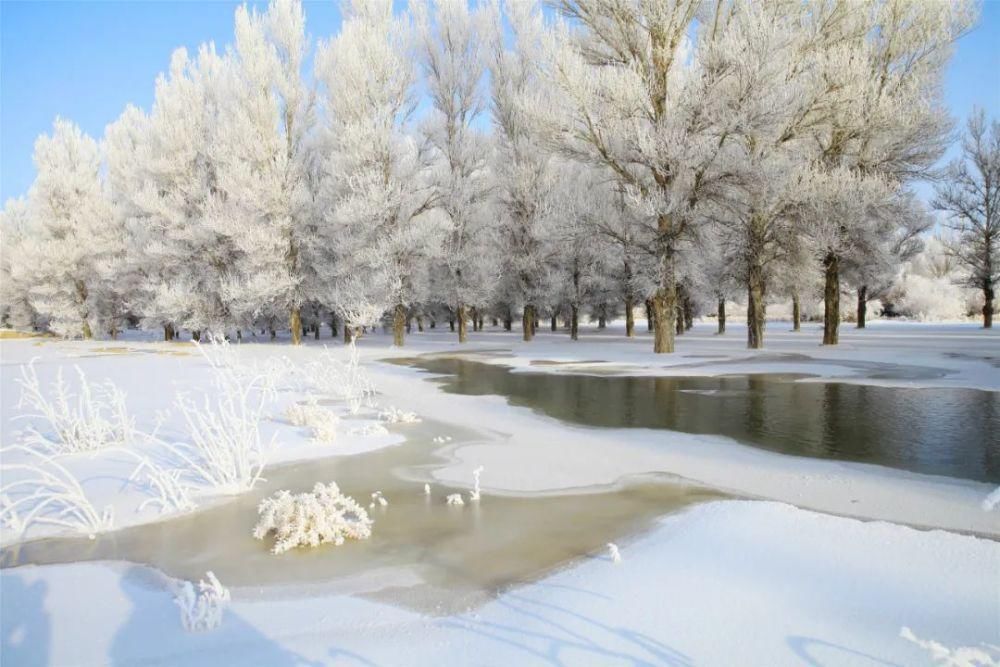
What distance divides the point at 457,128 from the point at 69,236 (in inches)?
979

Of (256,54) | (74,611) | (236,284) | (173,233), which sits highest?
(256,54)

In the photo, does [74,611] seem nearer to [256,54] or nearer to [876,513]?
[876,513]

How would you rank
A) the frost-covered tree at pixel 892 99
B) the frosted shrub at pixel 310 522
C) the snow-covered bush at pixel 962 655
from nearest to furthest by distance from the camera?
1. the snow-covered bush at pixel 962 655
2. the frosted shrub at pixel 310 522
3. the frost-covered tree at pixel 892 99

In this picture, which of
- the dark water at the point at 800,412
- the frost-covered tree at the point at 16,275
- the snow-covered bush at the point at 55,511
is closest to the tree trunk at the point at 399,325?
the dark water at the point at 800,412

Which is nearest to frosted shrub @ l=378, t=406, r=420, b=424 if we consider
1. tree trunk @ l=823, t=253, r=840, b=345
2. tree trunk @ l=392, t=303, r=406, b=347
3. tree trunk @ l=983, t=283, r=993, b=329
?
tree trunk @ l=392, t=303, r=406, b=347

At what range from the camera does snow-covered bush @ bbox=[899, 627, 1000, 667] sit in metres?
2.19

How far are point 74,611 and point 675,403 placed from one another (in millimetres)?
8810

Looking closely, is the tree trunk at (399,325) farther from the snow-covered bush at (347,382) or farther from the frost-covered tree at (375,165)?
the snow-covered bush at (347,382)

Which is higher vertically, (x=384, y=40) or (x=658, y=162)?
(x=384, y=40)

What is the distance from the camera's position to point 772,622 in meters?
2.87

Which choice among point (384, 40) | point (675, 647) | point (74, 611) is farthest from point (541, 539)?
point (384, 40)

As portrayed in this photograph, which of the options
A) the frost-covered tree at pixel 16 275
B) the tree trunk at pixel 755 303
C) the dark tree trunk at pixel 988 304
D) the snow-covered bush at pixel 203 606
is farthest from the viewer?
the frost-covered tree at pixel 16 275

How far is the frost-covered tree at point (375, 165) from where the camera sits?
24.2 m

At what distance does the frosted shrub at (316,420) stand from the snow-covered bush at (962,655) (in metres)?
6.35
